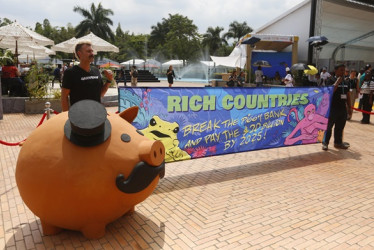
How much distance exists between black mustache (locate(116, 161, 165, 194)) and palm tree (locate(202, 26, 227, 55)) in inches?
2472

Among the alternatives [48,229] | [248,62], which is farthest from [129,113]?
[248,62]

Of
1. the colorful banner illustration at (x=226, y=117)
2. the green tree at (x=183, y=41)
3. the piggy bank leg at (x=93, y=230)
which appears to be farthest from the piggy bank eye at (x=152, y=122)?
the green tree at (x=183, y=41)

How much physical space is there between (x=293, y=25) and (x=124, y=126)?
91.0 ft

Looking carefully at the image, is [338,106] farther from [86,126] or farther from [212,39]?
[212,39]

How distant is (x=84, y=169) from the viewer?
3010 mm

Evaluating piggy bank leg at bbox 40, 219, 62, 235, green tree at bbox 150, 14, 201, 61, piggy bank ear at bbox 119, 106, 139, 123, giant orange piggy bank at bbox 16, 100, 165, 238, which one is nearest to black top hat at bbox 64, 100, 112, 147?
giant orange piggy bank at bbox 16, 100, 165, 238

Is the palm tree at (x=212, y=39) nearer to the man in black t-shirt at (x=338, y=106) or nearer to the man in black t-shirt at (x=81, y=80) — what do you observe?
the man in black t-shirt at (x=338, y=106)

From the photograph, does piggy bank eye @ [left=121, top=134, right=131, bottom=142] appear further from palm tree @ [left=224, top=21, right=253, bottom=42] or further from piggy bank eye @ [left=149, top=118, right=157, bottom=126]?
palm tree @ [left=224, top=21, right=253, bottom=42]

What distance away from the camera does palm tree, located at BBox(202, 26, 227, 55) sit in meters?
63.9

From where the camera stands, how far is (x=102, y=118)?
312 centimetres

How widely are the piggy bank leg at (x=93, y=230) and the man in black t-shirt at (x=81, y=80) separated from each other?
5.38 feet

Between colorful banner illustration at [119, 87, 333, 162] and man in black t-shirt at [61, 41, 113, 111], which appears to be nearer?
man in black t-shirt at [61, 41, 113, 111]

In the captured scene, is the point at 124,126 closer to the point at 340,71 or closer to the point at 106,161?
the point at 106,161

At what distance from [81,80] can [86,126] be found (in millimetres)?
1244
